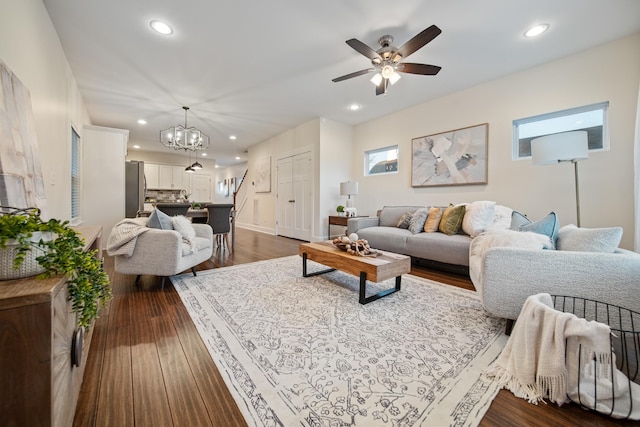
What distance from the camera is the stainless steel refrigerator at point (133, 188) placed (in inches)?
213

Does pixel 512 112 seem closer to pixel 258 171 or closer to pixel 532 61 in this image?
pixel 532 61

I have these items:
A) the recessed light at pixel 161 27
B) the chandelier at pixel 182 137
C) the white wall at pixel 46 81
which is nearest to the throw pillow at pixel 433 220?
the recessed light at pixel 161 27

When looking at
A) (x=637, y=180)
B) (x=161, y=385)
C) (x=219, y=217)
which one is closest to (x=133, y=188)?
(x=219, y=217)

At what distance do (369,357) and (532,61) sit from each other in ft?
12.9

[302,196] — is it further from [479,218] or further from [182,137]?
[479,218]

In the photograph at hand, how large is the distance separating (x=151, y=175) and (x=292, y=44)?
7.12 meters

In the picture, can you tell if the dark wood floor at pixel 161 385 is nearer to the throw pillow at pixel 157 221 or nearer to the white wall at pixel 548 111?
the throw pillow at pixel 157 221

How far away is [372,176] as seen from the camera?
5156 millimetres

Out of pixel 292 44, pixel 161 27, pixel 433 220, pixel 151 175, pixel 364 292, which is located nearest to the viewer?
pixel 364 292

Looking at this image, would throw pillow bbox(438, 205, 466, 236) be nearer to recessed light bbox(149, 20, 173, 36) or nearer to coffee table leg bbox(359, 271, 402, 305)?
A: coffee table leg bbox(359, 271, 402, 305)

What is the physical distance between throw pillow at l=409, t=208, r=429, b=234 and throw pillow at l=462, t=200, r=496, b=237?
578 mm

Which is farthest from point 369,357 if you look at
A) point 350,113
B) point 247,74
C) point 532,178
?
point 350,113

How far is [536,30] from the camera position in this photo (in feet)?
8.09

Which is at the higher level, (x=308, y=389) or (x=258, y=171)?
(x=258, y=171)
